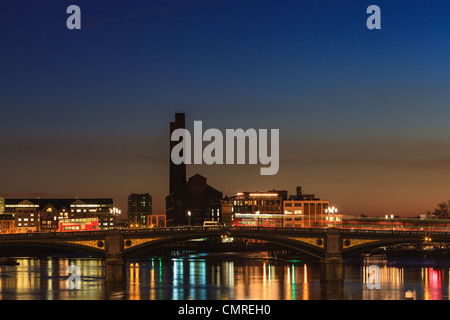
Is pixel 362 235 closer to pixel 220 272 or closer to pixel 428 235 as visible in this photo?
pixel 428 235

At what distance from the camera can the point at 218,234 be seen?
13925 centimetres

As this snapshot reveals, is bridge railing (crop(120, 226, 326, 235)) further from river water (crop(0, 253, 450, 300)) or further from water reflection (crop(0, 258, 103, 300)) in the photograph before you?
water reflection (crop(0, 258, 103, 300))

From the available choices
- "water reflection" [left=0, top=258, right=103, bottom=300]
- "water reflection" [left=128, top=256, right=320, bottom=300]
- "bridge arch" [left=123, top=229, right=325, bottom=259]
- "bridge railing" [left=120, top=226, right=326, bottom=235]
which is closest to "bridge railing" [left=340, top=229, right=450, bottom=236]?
"bridge railing" [left=120, top=226, right=326, bottom=235]

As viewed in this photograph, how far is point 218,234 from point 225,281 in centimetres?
967

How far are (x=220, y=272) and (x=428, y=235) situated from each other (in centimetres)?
4596

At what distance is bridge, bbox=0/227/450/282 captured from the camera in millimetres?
129500

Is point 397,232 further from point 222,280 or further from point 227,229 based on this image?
point 222,280

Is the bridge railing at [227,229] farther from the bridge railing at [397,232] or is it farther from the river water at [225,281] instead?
the river water at [225,281]

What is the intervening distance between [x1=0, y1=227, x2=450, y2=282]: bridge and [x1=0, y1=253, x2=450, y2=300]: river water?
407cm
